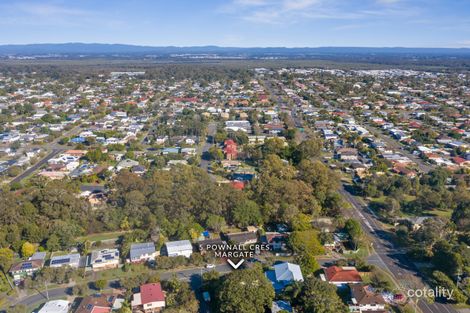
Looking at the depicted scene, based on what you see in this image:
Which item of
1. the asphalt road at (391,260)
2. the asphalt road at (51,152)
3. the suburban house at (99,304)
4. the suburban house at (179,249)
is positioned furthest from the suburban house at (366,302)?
the asphalt road at (51,152)

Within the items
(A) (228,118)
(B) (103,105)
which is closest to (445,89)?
(A) (228,118)

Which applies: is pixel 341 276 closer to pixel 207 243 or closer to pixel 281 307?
pixel 281 307

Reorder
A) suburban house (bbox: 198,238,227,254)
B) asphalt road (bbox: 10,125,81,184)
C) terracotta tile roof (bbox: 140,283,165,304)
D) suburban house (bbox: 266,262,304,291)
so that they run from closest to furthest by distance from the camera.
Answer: terracotta tile roof (bbox: 140,283,165,304) → suburban house (bbox: 266,262,304,291) → suburban house (bbox: 198,238,227,254) → asphalt road (bbox: 10,125,81,184)

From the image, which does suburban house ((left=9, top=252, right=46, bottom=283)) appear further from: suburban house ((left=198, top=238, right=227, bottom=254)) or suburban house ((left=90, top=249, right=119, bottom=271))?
suburban house ((left=198, top=238, right=227, bottom=254))

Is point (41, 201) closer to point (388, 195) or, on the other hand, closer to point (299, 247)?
point (299, 247)

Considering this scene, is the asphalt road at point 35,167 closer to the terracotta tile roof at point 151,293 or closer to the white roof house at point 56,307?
the white roof house at point 56,307

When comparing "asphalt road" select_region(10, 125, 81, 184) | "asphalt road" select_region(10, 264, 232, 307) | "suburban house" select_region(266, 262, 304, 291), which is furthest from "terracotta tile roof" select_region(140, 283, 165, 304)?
"asphalt road" select_region(10, 125, 81, 184)

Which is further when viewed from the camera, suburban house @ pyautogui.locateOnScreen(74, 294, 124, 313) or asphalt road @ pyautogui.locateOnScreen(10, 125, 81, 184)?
asphalt road @ pyautogui.locateOnScreen(10, 125, 81, 184)

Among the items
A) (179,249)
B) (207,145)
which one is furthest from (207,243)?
(207,145)
